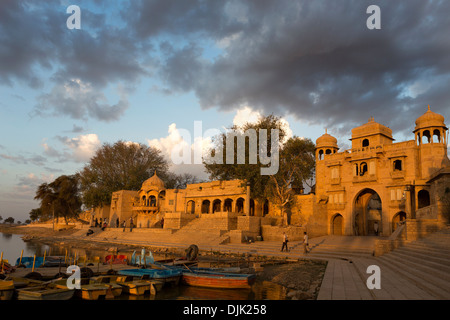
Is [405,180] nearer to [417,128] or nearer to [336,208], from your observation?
[417,128]

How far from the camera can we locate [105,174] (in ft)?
157

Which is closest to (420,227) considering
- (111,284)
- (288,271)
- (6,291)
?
(288,271)

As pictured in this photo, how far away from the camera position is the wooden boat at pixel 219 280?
1249 cm

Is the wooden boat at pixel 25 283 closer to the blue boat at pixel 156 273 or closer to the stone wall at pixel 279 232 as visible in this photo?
the blue boat at pixel 156 273

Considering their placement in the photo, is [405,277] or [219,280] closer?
[405,277]

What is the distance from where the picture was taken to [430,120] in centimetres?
2692

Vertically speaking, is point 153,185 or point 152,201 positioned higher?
point 153,185

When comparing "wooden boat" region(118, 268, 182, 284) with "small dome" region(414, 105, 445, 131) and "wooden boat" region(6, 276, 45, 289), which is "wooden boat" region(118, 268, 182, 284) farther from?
"small dome" region(414, 105, 445, 131)

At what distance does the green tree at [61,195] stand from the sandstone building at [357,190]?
23.2 m

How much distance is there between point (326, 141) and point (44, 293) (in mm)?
29202

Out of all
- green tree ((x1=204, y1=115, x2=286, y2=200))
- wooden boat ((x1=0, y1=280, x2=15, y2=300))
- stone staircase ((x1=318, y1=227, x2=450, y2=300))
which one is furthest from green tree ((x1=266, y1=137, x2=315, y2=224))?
wooden boat ((x1=0, y1=280, x2=15, y2=300))

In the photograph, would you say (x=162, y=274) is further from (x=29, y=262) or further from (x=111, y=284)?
(x=29, y=262)

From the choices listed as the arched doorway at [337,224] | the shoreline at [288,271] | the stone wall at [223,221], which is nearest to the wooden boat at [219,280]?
the shoreline at [288,271]

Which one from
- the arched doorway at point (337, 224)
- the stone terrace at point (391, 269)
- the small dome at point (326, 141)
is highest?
the small dome at point (326, 141)
